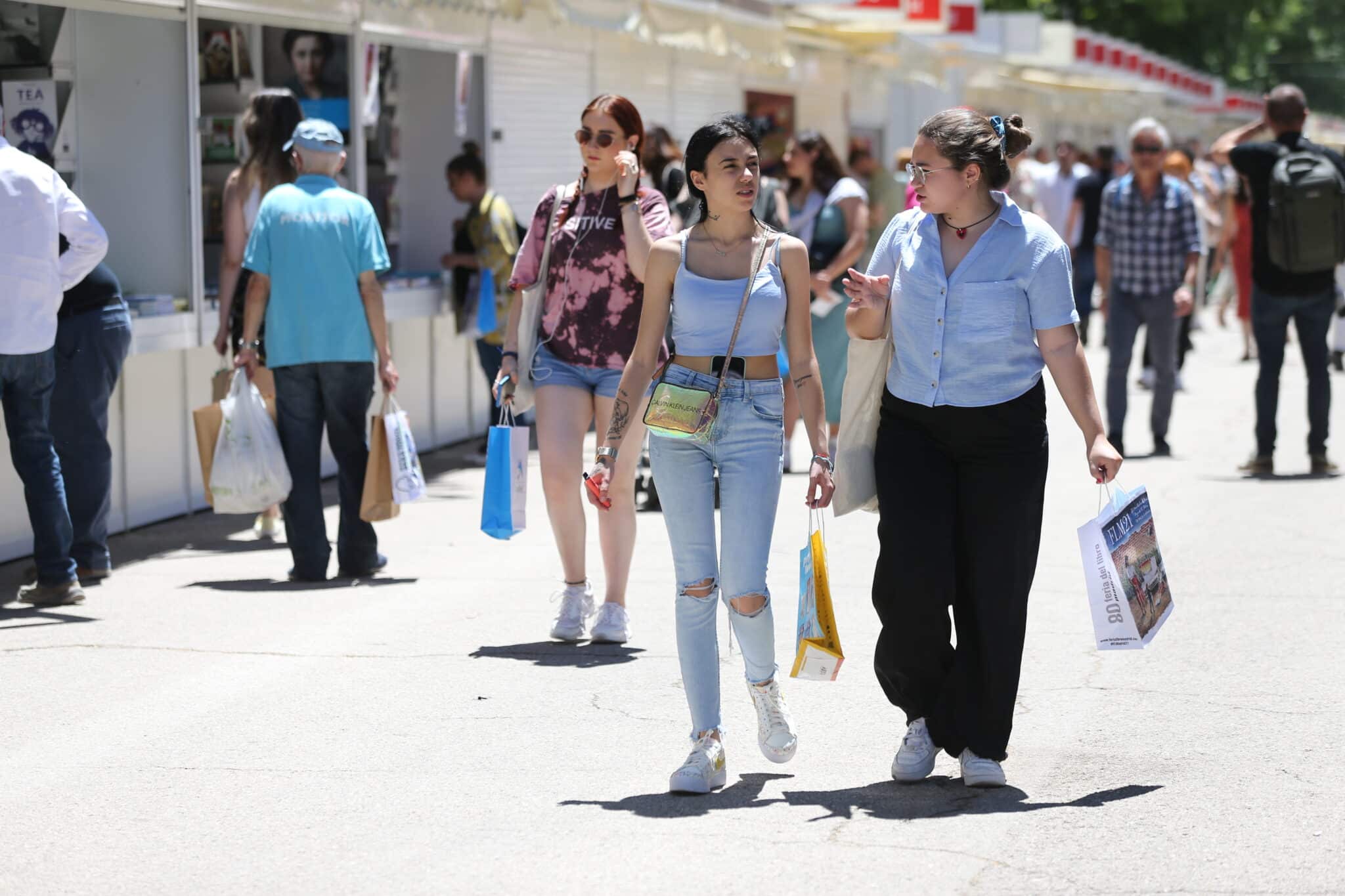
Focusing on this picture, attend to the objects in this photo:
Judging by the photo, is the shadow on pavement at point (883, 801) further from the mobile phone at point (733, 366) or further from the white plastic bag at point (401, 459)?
the white plastic bag at point (401, 459)

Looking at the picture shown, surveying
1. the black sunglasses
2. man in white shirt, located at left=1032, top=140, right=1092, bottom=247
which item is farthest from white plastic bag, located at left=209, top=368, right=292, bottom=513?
man in white shirt, located at left=1032, top=140, right=1092, bottom=247

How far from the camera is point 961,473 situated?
4902mm

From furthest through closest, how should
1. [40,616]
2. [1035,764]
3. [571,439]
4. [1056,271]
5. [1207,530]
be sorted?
A: [1207,530]
[40,616]
[571,439]
[1035,764]
[1056,271]

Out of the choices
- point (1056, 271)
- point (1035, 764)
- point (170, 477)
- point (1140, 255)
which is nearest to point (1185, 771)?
point (1035, 764)

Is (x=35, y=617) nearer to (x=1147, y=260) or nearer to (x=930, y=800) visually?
(x=930, y=800)

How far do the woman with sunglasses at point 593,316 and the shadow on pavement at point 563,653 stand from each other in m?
0.07

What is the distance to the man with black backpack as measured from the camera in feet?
34.2

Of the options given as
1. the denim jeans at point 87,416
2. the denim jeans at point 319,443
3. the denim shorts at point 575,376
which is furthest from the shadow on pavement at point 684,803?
the denim jeans at point 87,416

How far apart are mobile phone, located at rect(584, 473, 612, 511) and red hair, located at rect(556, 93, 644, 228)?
1940mm

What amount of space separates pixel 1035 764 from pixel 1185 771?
1.26 feet

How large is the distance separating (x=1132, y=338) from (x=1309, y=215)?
4.61 feet

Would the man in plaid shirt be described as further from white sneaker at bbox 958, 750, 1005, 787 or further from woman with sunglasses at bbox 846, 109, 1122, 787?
white sneaker at bbox 958, 750, 1005, 787

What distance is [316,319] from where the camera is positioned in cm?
769

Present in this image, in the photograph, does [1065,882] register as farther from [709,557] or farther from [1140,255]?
[1140,255]
